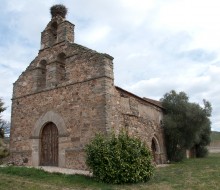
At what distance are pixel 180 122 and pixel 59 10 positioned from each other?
969 cm

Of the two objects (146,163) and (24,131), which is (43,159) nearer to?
(24,131)

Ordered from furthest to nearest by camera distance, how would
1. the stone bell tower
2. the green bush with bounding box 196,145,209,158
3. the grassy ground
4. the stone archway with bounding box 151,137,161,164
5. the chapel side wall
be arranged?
the green bush with bounding box 196,145,209,158, the stone archway with bounding box 151,137,161,164, the stone bell tower, the chapel side wall, the grassy ground

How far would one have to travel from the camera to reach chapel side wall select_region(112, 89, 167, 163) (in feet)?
39.0

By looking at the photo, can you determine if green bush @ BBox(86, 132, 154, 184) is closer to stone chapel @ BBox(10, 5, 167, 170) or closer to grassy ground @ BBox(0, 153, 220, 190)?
grassy ground @ BBox(0, 153, 220, 190)

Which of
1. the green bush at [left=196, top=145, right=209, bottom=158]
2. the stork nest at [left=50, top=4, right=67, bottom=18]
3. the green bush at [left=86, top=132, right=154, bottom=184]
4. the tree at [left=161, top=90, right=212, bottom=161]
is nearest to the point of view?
the green bush at [left=86, top=132, right=154, bottom=184]

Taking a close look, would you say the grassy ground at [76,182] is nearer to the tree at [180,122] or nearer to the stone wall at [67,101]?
the stone wall at [67,101]

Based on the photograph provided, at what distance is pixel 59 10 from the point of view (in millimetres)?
14320

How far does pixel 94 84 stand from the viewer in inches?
452

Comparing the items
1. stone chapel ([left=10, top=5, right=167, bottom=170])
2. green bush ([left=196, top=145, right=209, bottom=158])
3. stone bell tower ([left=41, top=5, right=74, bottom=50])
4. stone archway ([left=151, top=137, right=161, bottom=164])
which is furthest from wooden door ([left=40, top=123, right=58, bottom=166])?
green bush ([left=196, top=145, right=209, bottom=158])

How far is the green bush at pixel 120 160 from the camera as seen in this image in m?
8.77

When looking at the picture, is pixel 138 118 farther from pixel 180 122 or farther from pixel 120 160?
pixel 120 160

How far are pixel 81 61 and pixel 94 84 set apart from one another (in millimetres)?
1404

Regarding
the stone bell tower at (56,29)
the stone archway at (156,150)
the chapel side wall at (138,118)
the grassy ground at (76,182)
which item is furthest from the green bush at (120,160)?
the stone archway at (156,150)

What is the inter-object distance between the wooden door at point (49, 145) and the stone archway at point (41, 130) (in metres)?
0.18
